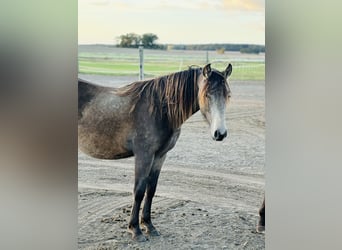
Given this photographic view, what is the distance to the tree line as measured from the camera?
202cm

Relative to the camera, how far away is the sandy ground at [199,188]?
6.65ft

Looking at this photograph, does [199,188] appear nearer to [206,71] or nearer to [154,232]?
[154,232]

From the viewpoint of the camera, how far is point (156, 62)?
2045mm

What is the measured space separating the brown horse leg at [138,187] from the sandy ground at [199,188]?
23 millimetres

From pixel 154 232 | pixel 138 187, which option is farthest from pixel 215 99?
pixel 154 232

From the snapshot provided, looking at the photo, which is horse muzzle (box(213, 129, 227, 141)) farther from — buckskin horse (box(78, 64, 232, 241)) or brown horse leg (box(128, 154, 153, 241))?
brown horse leg (box(128, 154, 153, 241))

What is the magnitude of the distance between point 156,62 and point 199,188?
21.4 inches

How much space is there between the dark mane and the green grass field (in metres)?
0.04

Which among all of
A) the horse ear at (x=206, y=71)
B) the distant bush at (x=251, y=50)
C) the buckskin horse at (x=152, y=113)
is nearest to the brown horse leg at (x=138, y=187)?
the buckskin horse at (x=152, y=113)

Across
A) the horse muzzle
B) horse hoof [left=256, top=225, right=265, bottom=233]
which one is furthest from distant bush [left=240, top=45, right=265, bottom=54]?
horse hoof [left=256, top=225, right=265, bottom=233]

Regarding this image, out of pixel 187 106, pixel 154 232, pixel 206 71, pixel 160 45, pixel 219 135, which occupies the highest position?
pixel 160 45

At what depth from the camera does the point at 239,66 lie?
80.0 inches

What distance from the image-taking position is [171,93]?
2.06 metres

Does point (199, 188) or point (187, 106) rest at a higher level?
point (187, 106)
